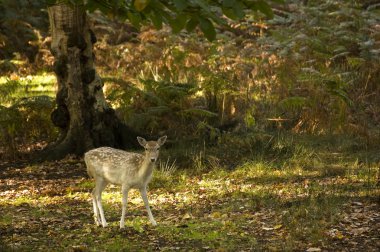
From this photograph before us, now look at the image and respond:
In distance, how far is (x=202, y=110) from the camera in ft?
46.3

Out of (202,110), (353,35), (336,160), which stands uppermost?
(353,35)

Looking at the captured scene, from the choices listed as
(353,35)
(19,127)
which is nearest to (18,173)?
(19,127)

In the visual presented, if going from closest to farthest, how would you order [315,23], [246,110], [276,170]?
1. [276,170]
2. [246,110]
3. [315,23]

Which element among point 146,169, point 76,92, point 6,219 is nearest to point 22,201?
point 6,219

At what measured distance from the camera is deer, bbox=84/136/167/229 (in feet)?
28.3

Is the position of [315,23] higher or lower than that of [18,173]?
higher

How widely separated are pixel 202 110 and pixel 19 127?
4.03 m

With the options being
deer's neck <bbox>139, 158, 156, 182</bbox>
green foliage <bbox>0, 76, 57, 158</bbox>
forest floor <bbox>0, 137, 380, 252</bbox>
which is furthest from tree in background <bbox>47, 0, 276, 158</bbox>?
deer's neck <bbox>139, 158, 156, 182</bbox>

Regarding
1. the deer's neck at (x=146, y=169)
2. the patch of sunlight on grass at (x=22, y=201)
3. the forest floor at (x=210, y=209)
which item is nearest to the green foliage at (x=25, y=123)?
the forest floor at (x=210, y=209)

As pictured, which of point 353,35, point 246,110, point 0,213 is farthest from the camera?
point 353,35

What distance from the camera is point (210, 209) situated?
975 cm

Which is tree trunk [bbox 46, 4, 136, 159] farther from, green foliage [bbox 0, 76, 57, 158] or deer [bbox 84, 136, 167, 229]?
deer [bbox 84, 136, 167, 229]

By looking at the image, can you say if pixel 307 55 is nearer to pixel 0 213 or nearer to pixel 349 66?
pixel 349 66

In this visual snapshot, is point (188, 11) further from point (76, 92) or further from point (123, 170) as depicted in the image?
point (76, 92)
